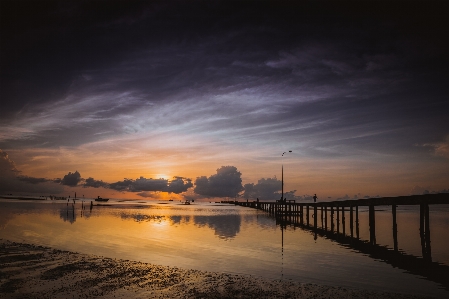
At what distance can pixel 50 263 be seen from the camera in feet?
45.1

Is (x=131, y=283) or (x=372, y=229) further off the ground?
(x=131, y=283)

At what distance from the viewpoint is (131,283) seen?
425 inches

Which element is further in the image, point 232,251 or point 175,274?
point 232,251

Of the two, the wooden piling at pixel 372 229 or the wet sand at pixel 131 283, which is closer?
the wet sand at pixel 131 283

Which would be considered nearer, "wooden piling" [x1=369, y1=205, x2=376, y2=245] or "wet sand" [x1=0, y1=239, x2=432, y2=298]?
"wet sand" [x1=0, y1=239, x2=432, y2=298]

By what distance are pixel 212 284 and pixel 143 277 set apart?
109 inches

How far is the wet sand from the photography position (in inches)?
378

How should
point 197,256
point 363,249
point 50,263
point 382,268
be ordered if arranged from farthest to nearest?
1. point 363,249
2. point 197,256
3. point 382,268
4. point 50,263

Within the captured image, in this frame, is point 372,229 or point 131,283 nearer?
point 131,283

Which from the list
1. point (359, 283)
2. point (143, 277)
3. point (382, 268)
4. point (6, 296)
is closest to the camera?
point (6, 296)

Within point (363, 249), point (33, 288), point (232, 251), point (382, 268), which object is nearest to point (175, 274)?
point (33, 288)

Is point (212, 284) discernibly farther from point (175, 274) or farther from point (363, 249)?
point (363, 249)

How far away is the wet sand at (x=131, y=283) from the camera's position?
9.61 meters

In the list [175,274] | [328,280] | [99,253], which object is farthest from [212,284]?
[99,253]
